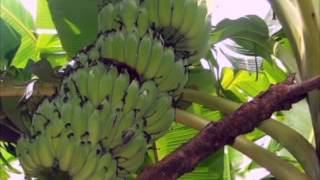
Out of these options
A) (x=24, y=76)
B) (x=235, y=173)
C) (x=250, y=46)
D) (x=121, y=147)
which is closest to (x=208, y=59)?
(x=250, y=46)

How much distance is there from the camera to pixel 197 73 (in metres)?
1.07

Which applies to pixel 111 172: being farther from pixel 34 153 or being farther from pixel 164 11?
pixel 164 11

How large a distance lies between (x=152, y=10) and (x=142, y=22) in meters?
0.03

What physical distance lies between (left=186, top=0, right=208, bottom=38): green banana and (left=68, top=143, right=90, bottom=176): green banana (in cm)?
21

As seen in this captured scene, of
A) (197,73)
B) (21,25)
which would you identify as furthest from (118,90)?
(21,25)

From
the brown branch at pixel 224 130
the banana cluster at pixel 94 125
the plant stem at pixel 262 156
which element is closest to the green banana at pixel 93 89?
the banana cluster at pixel 94 125

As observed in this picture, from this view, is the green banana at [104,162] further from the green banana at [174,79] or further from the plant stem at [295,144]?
the plant stem at [295,144]

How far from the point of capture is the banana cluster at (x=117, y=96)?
0.63 m

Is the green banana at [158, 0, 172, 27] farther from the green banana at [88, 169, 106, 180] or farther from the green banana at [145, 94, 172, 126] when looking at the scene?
the green banana at [88, 169, 106, 180]

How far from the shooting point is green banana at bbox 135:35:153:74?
0.70 meters

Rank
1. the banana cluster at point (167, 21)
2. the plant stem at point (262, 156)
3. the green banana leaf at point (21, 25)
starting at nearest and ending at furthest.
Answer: the banana cluster at point (167, 21)
the plant stem at point (262, 156)
the green banana leaf at point (21, 25)

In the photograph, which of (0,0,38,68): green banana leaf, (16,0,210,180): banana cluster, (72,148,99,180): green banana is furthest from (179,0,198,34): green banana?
(0,0,38,68): green banana leaf

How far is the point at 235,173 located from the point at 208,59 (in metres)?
0.56

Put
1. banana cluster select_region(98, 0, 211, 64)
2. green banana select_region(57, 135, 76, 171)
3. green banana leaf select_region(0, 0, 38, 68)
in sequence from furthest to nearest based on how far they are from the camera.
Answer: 1. green banana leaf select_region(0, 0, 38, 68)
2. banana cluster select_region(98, 0, 211, 64)
3. green banana select_region(57, 135, 76, 171)
